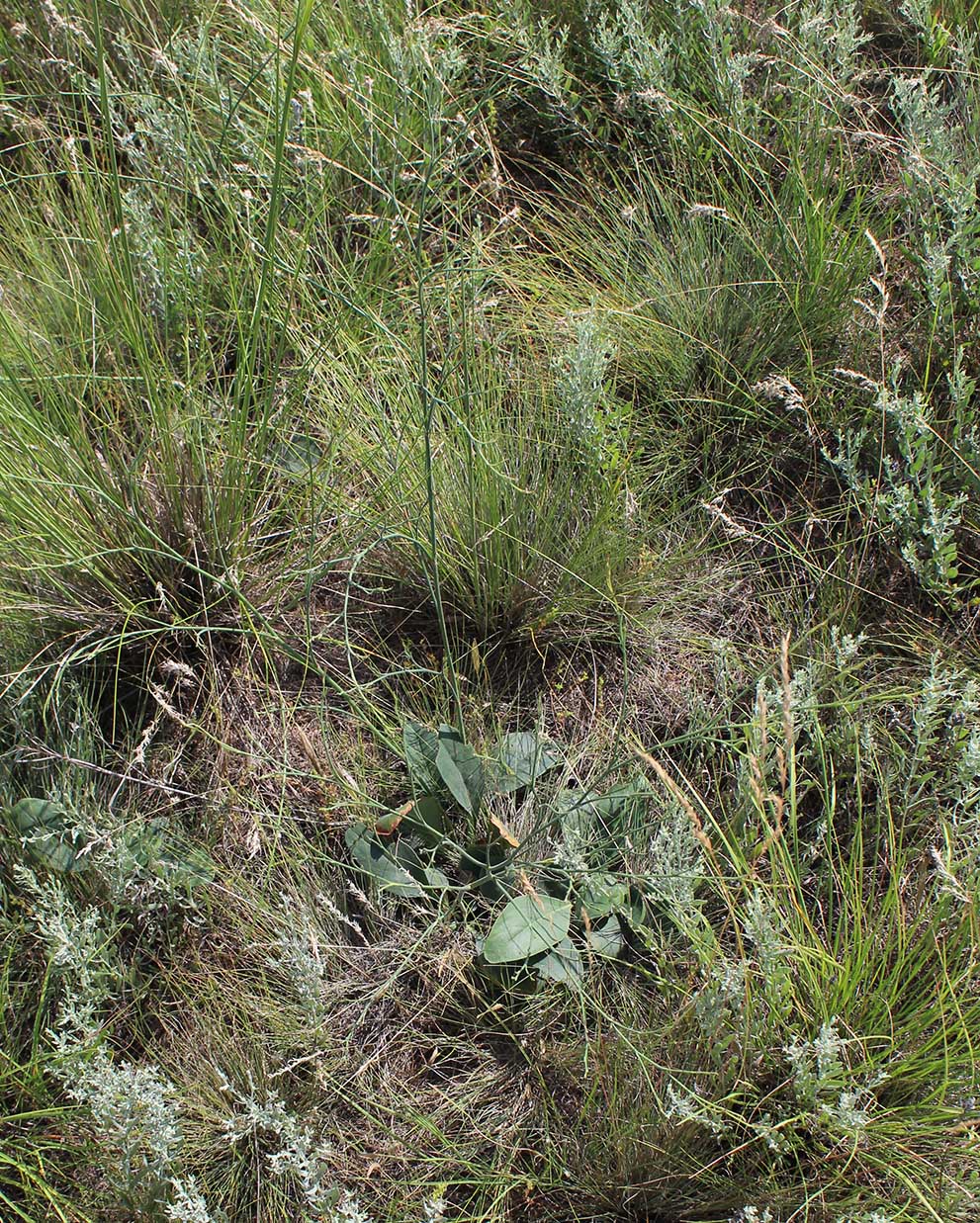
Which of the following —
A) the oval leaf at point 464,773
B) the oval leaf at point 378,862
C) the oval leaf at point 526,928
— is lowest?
the oval leaf at point 526,928

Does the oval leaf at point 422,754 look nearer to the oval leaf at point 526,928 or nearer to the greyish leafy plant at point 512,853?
the greyish leafy plant at point 512,853

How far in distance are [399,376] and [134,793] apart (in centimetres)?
102

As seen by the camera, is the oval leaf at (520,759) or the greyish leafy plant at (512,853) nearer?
the greyish leafy plant at (512,853)

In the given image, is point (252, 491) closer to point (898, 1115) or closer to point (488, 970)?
point (488, 970)

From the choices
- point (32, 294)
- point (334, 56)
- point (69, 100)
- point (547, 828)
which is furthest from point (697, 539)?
point (69, 100)

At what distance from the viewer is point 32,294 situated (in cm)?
229

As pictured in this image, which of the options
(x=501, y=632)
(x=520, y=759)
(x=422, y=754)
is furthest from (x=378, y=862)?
(x=501, y=632)

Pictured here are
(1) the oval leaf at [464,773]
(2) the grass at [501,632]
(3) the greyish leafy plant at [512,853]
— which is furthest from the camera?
(1) the oval leaf at [464,773]

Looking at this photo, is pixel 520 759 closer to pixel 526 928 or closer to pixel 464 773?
pixel 464 773

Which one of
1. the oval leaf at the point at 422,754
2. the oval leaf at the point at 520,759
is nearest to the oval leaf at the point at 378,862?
the oval leaf at the point at 422,754

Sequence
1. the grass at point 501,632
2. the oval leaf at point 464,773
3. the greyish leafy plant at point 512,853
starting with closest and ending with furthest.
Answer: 1. the grass at point 501,632
2. the greyish leafy plant at point 512,853
3. the oval leaf at point 464,773

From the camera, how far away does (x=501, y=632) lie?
2061 millimetres

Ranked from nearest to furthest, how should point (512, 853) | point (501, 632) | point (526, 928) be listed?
point (526, 928) < point (512, 853) < point (501, 632)

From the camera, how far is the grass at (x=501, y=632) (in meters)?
1.61
